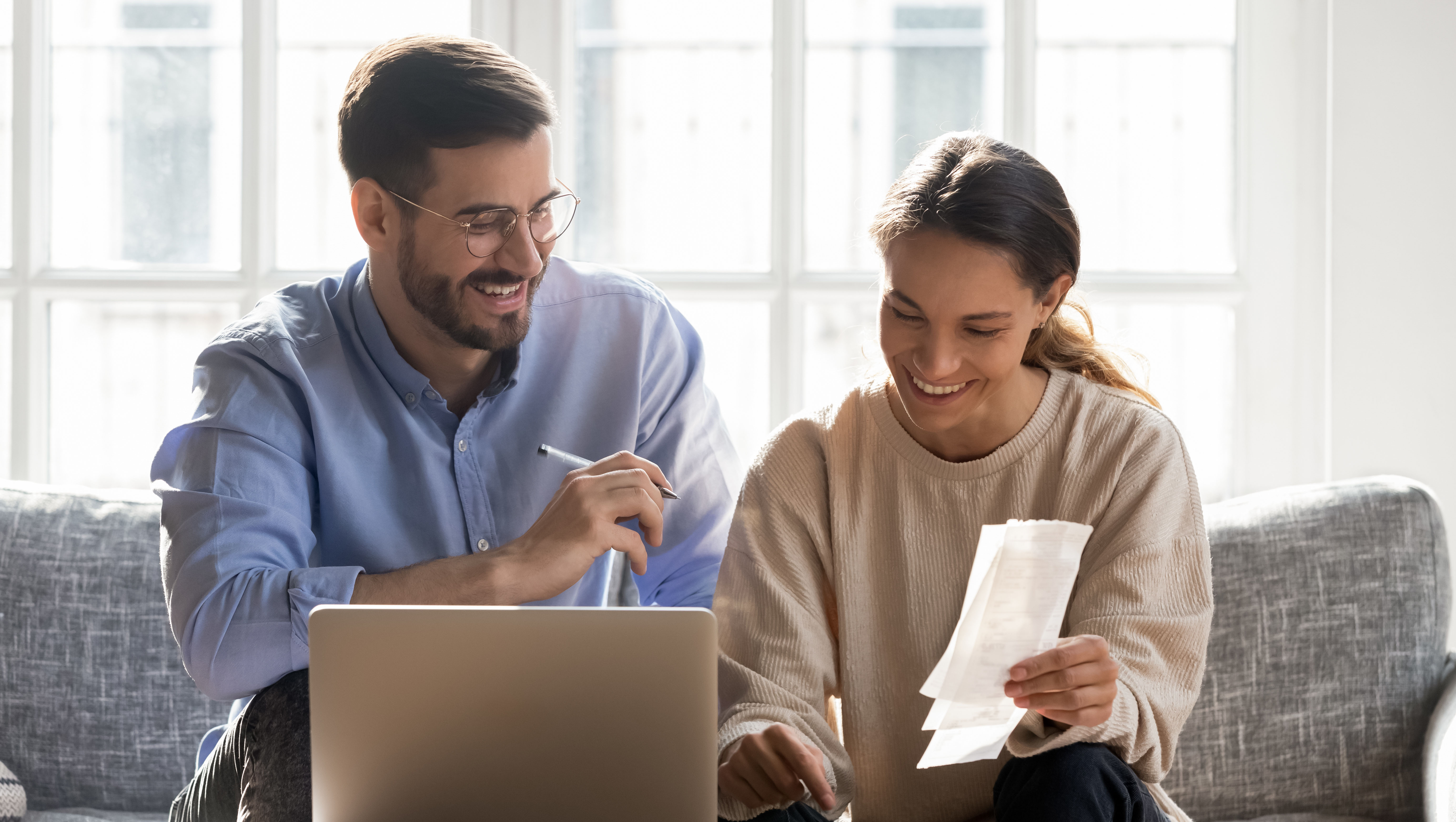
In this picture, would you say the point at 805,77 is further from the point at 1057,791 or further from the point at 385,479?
the point at 1057,791

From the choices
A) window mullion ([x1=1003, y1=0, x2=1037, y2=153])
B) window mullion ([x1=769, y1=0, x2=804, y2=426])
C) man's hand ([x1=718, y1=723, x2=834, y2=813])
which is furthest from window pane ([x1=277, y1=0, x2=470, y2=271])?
man's hand ([x1=718, y1=723, x2=834, y2=813])

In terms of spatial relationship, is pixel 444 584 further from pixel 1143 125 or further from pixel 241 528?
pixel 1143 125

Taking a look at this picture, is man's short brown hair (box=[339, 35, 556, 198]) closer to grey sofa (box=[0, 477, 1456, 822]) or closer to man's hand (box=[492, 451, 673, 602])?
man's hand (box=[492, 451, 673, 602])

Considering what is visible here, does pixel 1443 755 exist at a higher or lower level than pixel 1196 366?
lower

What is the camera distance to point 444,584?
4.39 feet

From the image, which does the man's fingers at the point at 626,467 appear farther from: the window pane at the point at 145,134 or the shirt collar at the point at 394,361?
the window pane at the point at 145,134

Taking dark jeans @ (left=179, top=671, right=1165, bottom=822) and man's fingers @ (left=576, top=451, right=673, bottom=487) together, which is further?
man's fingers @ (left=576, top=451, right=673, bottom=487)

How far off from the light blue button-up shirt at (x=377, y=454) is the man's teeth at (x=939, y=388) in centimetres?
45

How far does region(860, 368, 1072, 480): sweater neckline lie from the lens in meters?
1.37

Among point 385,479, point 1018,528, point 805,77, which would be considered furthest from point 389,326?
point 805,77

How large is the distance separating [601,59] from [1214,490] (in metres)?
1.49

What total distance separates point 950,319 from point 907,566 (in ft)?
1.04

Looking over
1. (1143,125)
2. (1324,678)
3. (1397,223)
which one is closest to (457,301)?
(1324,678)

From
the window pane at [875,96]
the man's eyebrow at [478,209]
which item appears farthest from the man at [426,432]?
the window pane at [875,96]
